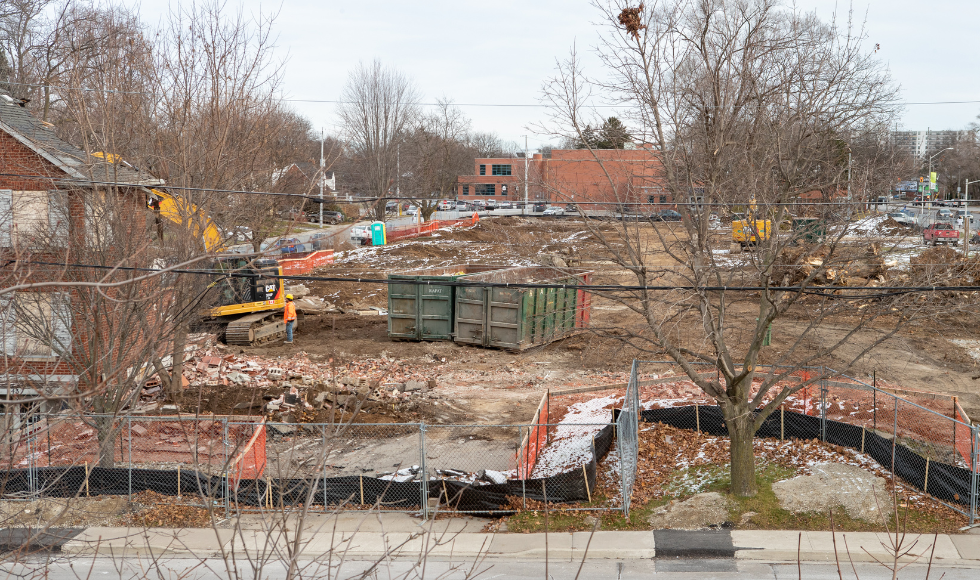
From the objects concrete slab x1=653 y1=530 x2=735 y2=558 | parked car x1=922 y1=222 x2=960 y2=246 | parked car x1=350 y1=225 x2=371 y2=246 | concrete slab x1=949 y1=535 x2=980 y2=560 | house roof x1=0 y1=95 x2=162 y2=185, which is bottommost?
concrete slab x1=653 y1=530 x2=735 y2=558

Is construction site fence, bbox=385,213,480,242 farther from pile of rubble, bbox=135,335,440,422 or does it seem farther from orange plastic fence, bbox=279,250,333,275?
pile of rubble, bbox=135,335,440,422

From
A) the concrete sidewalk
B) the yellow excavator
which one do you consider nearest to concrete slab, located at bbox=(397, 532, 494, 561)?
the concrete sidewalk

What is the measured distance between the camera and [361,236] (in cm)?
5622

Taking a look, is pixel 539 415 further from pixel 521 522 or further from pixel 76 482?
pixel 76 482

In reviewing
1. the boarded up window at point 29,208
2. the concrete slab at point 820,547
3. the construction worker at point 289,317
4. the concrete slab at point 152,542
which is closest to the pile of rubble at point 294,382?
the construction worker at point 289,317

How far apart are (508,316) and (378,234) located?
3258 centimetres

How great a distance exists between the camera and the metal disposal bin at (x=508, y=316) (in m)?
22.4

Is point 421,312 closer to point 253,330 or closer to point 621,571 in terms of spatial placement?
point 253,330

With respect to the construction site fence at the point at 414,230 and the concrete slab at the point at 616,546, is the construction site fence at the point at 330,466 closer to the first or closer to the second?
the concrete slab at the point at 616,546

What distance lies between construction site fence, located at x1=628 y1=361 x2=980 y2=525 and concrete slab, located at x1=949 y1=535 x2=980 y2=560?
21.5 inches

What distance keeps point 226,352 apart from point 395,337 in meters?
5.12

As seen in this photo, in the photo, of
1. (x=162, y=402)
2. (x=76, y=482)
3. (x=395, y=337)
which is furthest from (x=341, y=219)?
(x=76, y=482)

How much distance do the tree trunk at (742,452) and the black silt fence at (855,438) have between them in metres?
2.16

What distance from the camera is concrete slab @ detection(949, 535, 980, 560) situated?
1076 centimetres
